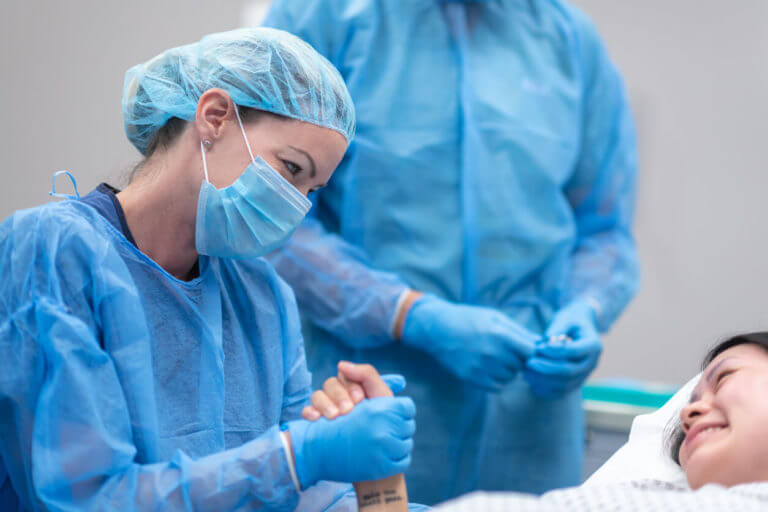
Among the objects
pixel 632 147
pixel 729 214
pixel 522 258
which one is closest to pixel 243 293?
pixel 522 258

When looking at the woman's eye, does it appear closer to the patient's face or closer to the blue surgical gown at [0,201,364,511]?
the blue surgical gown at [0,201,364,511]

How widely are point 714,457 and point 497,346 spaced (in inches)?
19.5

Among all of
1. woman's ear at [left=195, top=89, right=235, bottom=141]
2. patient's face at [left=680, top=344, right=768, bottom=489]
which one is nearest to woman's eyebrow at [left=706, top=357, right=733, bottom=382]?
patient's face at [left=680, top=344, right=768, bottom=489]

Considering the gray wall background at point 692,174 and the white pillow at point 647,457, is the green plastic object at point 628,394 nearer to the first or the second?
the gray wall background at point 692,174

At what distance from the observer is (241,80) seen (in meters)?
1.09

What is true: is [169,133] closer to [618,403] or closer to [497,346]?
[497,346]

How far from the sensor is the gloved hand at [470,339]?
1593 millimetres

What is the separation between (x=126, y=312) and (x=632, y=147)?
4.91 ft

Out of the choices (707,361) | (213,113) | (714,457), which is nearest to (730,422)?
(714,457)

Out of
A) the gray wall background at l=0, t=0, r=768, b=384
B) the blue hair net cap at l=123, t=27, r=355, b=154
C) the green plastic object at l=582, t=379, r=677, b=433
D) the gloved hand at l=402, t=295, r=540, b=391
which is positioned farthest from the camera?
the gray wall background at l=0, t=0, r=768, b=384

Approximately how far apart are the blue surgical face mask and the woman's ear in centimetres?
2

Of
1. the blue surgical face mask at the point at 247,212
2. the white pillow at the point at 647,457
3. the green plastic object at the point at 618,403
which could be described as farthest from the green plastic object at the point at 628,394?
the blue surgical face mask at the point at 247,212

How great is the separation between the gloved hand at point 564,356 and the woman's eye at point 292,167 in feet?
2.54

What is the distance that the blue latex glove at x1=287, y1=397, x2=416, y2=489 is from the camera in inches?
37.9
